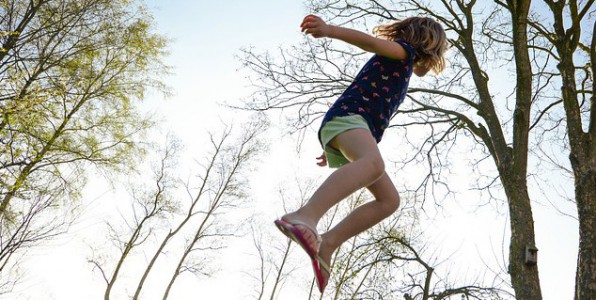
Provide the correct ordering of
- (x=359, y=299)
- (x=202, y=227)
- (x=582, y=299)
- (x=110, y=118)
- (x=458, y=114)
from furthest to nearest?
(x=202, y=227) → (x=110, y=118) → (x=458, y=114) → (x=359, y=299) → (x=582, y=299)

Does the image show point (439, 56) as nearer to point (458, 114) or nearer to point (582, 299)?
point (582, 299)

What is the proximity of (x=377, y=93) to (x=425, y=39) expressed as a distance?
1.23ft

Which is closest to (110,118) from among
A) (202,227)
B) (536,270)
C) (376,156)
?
(202,227)

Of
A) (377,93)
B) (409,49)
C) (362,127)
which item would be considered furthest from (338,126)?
(409,49)

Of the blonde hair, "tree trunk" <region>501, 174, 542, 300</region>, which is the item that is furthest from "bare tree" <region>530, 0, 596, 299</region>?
the blonde hair

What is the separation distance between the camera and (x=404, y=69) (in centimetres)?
204

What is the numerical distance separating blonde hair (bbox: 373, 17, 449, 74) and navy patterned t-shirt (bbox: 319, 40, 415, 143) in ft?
0.29

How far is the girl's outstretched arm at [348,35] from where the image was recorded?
172 cm

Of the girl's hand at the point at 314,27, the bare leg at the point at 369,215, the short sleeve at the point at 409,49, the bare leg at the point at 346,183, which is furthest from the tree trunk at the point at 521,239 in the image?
the girl's hand at the point at 314,27

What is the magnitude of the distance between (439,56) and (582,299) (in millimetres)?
3354

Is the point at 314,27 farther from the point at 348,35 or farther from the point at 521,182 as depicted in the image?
the point at 521,182

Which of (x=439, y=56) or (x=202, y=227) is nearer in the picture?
(x=439, y=56)

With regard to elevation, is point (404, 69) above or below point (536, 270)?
below

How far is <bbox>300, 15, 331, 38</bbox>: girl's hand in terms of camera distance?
1715mm
